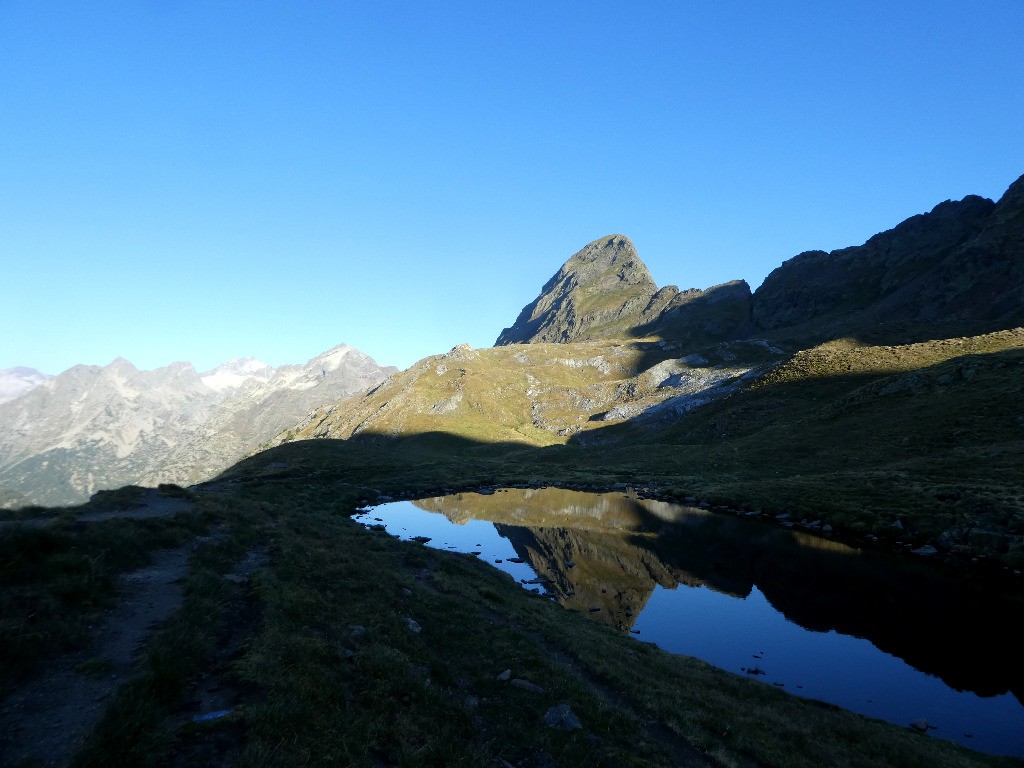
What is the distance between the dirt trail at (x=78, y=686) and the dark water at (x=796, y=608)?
22.0 metres

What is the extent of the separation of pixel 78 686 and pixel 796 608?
32709 millimetres

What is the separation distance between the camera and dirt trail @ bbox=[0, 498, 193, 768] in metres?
8.24

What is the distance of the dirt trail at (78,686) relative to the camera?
27.0 feet

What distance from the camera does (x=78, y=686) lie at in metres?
10.2

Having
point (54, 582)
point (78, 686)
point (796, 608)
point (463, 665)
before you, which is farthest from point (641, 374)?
point (78, 686)

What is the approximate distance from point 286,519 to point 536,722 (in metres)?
27.3

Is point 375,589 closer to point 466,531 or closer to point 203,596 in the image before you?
point 203,596

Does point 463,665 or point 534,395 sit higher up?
point 534,395

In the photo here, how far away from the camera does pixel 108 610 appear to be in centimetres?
1426

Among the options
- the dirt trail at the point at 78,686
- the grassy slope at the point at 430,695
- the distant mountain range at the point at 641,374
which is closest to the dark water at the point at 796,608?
the grassy slope at the point at 430,695

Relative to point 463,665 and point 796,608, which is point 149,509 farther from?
point 796,608

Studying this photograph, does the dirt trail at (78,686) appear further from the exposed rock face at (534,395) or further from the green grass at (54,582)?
the exposed rock face at (534,395)

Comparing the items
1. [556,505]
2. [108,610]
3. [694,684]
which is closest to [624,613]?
[694,684]

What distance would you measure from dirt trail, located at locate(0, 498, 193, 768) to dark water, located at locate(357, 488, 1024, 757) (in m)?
22.0
